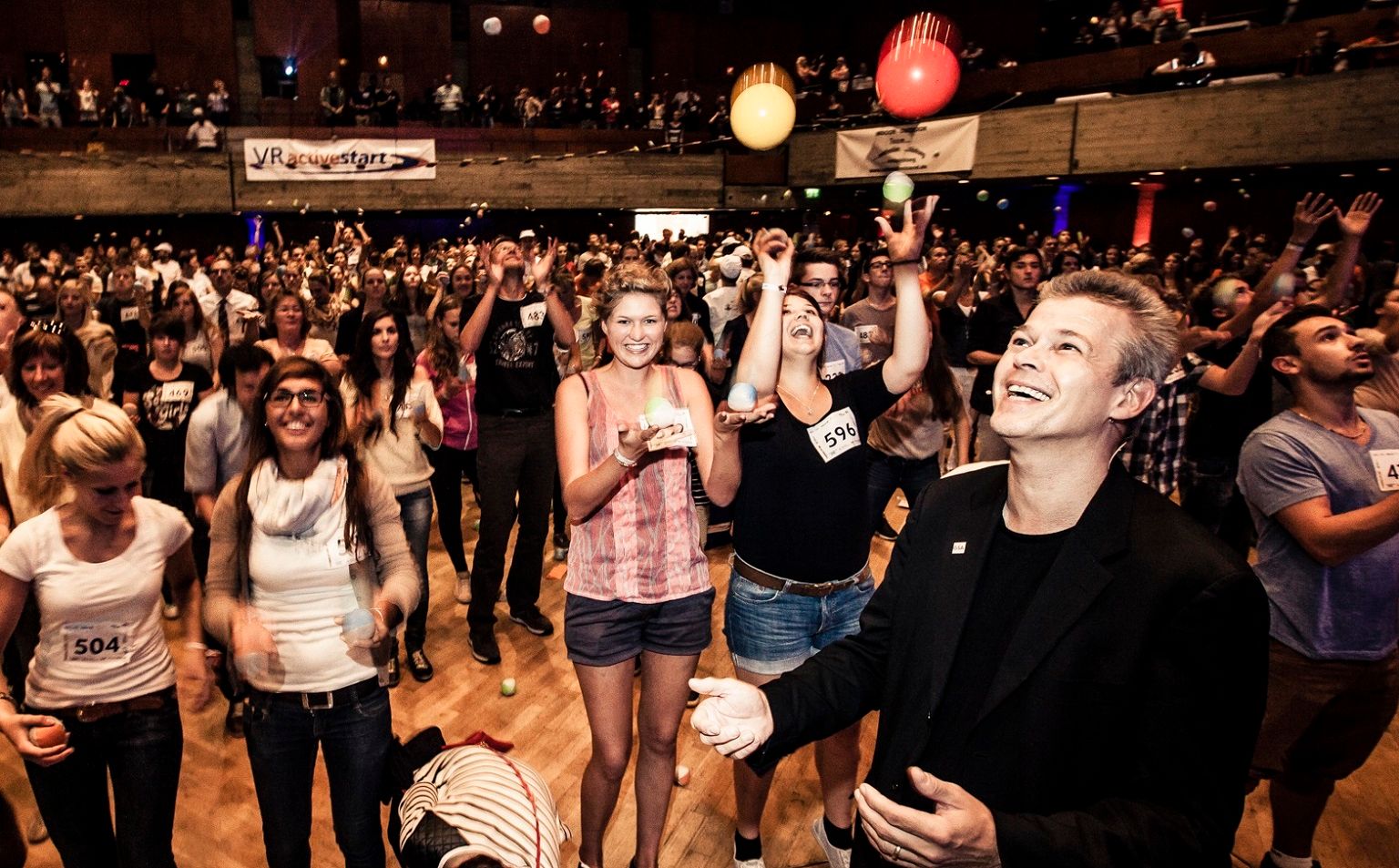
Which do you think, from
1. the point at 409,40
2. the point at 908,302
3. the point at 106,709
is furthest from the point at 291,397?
the point at 409,40

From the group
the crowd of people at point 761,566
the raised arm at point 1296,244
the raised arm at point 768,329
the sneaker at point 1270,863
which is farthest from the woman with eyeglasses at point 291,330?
the raised arm at point 1296,244

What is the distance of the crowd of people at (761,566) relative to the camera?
118cm

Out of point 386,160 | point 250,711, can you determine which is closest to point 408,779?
point 250,711

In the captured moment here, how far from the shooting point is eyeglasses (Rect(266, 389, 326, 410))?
208 cm

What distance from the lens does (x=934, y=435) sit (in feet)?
13.6

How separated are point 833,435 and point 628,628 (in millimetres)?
784

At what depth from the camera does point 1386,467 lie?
90.6 inches

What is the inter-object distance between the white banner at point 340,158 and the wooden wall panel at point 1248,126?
11999 mm

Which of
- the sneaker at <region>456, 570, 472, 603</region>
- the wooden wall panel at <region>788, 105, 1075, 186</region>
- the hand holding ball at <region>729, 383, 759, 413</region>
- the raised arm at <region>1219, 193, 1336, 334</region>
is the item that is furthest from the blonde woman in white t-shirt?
the wooden wall panel at <region>788, 105, 1075, 186</region>

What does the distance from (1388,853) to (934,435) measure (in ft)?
7.40

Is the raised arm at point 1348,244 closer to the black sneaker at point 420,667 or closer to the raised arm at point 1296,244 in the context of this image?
the raised arm at point 1296,244

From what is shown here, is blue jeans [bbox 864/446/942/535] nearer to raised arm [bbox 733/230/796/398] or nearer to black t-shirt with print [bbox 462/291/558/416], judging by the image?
black t-shirt with print [bbox 462/291/558/416]

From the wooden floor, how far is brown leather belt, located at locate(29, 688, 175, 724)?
93 cm

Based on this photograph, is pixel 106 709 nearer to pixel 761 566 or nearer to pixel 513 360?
pixel 761 566
